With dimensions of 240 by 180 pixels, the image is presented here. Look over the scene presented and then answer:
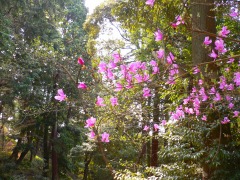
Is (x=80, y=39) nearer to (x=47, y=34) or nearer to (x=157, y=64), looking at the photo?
(x=47, y=34)

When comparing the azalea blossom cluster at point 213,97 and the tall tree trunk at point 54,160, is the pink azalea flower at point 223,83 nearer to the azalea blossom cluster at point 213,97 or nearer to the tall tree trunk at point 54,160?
the azalea blossom cluster at point 213,97

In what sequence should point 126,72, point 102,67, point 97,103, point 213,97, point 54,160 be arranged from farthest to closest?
point 54,160 < point 213,97 < point 97,103 < point 102,67 < point 126,72

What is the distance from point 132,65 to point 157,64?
0.23m

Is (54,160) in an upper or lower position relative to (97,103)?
lower

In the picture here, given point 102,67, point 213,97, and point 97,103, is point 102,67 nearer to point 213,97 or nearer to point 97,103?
point 97,103

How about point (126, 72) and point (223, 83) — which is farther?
point (223, 83)

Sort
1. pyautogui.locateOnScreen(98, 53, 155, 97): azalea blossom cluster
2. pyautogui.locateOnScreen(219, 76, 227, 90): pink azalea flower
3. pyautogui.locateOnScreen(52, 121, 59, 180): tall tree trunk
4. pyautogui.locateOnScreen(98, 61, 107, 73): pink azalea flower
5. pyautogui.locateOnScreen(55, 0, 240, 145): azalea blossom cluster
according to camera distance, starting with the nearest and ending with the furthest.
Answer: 1. pyautogui.locateOnScreen(55, 0, 240, 145): azalea blossom cluster
2. pyautogui.locateOnScreen(98, 53, 155, 97): azalea blossom cluster
3. pyautogui.locateOnScreen(98, 61, 107, 73): pink azalea flower
4. pyautogui.locateOnScreen(219, 76, 227, 90): pink azalea flower
5. pyautogui.locateOnScreen(52, 121, 59, 180): tall tree trunk

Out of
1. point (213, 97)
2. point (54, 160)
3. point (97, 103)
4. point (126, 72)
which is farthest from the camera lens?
point (54, 160)

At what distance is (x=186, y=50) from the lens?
15.7 feet

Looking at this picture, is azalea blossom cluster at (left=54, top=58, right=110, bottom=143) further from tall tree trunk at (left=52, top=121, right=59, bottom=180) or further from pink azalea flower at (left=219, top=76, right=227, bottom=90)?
tall tree trunk at (left=52, top=121, right=59, bottom=180)

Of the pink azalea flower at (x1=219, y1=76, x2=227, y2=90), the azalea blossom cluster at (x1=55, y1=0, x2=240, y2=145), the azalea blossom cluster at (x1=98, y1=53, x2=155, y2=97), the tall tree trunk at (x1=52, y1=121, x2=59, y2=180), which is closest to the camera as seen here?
the azalea blossom cluster at (x1=55, y1=0, x2=240, y2=145)

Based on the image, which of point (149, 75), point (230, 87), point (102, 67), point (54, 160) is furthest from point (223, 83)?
point (54, 160)

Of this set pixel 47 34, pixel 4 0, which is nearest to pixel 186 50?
pixel 4 0

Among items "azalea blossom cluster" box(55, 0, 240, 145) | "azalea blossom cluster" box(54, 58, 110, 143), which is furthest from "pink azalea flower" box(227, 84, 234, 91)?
"azalea blossom cluster" box(54, 58, 110, 143)
